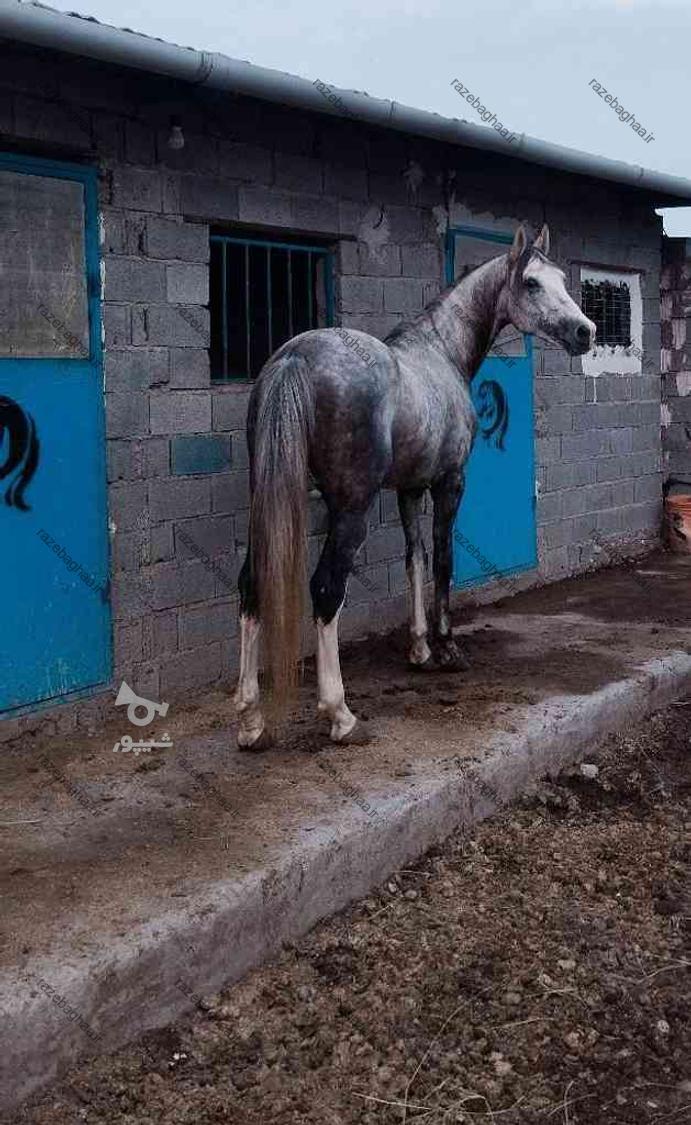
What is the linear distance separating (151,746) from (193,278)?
2288 millimetres

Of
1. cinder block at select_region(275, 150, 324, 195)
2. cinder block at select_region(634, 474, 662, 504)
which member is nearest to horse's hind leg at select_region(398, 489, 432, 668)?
cinder block at select_region(275, 150, 324, 195)

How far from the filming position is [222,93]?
5.45 meters

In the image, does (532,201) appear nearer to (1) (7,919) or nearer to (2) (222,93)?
(2) (222,93)

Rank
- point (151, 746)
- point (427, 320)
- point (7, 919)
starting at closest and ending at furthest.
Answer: point (7, 919)
point (151, 746)
point (427, 320)

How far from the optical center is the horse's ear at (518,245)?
5527 millimetres

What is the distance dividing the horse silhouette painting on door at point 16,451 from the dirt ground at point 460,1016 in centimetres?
225

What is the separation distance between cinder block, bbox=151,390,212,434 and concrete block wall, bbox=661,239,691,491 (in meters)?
5.99

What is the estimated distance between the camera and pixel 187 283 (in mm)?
5441

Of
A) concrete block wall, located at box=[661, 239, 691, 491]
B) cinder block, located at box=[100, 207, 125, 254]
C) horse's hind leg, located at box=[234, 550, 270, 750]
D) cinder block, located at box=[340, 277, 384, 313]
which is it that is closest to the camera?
horse's hind leg, located at box=[234, 550, 270, 750]

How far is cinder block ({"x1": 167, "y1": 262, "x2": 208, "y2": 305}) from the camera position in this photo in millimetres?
5363

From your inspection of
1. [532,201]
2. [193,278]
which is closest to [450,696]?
[193,278]

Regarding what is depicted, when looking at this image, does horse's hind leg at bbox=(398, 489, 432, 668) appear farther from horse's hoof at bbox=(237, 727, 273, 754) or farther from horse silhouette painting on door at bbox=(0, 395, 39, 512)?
horse silhouette painting on door at bbox=(0, 395, 39, 512)

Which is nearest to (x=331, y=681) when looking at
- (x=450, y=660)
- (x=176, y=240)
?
(x=450, y=660)

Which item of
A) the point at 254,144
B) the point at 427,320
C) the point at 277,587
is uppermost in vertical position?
the point at 254,144
